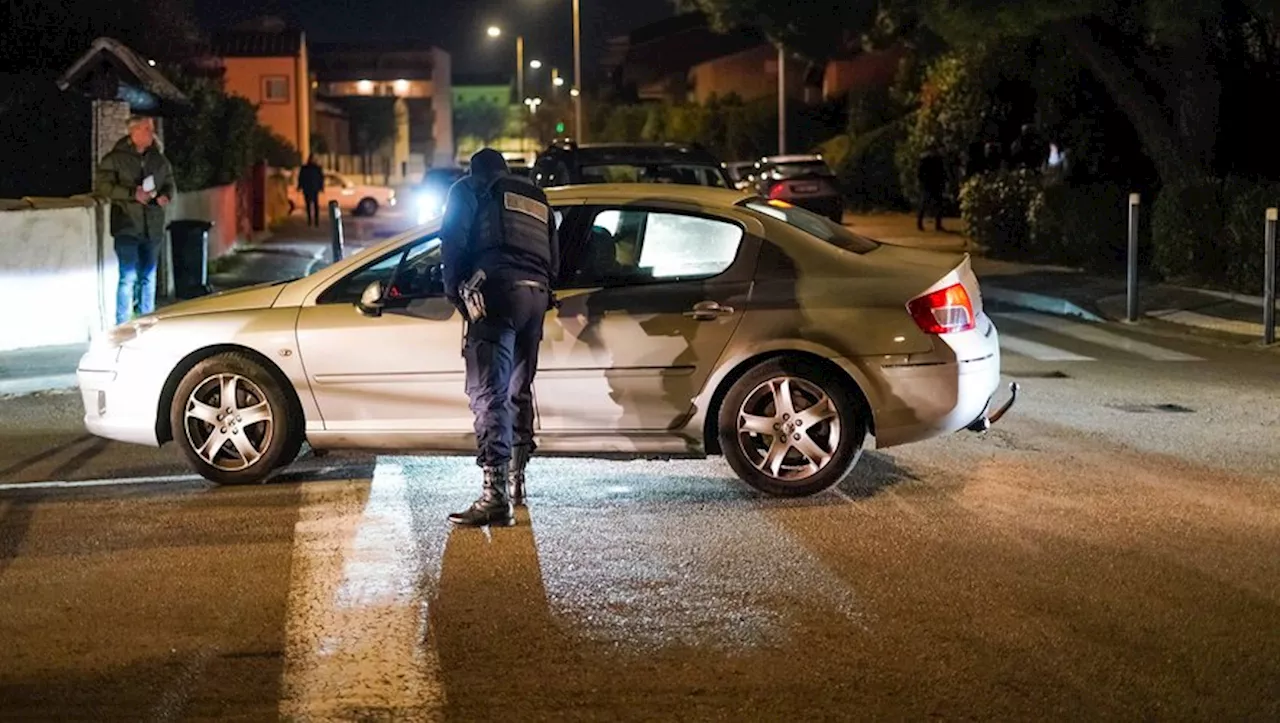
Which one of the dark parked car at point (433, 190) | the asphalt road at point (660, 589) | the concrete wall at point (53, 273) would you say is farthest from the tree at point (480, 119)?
the asphalt road at point (660, 589)

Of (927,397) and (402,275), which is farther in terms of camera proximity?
(402,275)

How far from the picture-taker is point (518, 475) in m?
8.12

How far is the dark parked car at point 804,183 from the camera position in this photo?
33500 millimetres

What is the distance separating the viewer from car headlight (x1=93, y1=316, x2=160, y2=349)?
8836mm

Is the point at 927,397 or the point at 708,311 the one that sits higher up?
the point at 708,311

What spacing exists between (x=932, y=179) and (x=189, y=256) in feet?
59.9

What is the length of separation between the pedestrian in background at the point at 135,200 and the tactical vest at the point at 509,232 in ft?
23.8

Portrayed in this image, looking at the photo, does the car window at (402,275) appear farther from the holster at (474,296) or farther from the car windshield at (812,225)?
the car windshield at (812,225)

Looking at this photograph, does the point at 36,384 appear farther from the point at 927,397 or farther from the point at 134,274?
the point at 927,397

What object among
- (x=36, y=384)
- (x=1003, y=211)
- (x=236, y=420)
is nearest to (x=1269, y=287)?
(x=236, y=420)

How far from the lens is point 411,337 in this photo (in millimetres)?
8406

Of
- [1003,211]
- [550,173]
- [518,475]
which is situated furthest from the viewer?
[1003,211]

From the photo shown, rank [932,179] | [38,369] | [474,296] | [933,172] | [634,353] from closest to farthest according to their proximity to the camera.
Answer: [474,296] < [634,353] < [38,369] < [933,172] < [932,179]

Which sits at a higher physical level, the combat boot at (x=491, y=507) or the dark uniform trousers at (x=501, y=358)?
the dark uniform trousers at (x=501, y=358)
